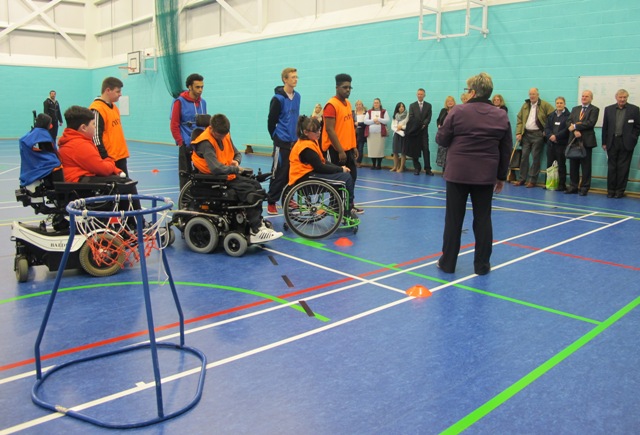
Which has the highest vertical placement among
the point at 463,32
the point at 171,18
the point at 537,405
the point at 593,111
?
the point at 171,18

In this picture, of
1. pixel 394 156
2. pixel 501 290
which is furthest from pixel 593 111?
pixel 501 290

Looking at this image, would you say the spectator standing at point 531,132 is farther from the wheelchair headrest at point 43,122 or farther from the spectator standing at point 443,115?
the wheelchair headrest at point 43,122

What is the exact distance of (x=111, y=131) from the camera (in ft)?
16.7

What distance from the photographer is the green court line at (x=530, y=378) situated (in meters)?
2.24

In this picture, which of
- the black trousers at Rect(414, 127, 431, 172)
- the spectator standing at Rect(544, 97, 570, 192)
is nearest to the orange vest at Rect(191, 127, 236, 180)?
the spectator standing at Rect(544, 97, 570, 192)

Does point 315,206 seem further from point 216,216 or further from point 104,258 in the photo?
point 104,258

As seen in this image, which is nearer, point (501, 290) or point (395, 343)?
point (395, 343)

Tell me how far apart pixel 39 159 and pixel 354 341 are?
2683 mm

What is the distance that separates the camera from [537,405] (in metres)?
2.38

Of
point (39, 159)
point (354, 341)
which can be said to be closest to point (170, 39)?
point (39, 159)

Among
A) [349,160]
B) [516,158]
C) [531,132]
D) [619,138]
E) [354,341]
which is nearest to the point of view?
[354,341]

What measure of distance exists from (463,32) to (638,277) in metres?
7.34

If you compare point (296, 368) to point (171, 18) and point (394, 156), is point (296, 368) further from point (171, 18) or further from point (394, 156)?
point (171, 18)

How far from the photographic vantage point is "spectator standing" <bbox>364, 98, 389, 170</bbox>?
38.5 ft
